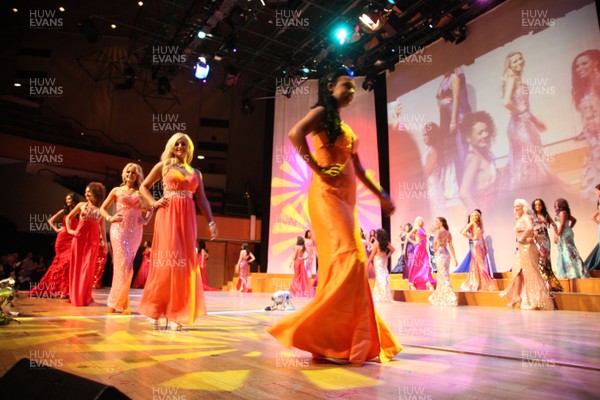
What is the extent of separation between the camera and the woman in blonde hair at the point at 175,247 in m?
3.28

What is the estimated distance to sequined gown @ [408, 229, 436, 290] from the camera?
10.7 meters

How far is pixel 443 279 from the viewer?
8430 millimetres

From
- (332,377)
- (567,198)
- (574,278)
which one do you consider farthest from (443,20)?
(332,377)

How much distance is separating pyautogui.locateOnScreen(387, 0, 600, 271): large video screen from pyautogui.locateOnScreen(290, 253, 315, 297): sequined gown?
3.10 meters

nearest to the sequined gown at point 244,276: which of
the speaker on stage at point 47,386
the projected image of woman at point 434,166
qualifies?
the projected image of woman at point 434,166

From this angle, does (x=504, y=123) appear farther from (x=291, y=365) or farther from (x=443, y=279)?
(x=291, y=365)

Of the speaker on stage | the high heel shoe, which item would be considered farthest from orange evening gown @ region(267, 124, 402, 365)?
the high heel shoe

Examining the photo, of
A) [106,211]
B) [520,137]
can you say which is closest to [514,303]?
[520,137]

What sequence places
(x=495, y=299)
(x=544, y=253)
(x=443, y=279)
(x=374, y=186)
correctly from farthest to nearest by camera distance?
(x=443, y=279), (x=495, y=299), (x=544, y=253), (x=374, y=186)

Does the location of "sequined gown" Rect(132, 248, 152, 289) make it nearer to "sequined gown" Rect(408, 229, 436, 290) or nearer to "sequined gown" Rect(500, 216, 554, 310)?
"sequined gown" Rect(408, 229, 436, 290)

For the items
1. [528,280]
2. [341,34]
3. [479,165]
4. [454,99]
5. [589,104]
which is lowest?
[528,280]

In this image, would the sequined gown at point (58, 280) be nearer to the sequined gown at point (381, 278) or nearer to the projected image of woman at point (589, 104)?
Answer: the sequined gown at point (381, 278)

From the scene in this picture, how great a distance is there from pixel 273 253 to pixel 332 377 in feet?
44.9

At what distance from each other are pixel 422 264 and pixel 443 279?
236cm
